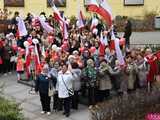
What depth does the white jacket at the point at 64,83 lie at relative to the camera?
53.3ft

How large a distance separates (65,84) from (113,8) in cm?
1989

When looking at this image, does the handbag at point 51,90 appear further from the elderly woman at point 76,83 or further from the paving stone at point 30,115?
the paving stone at point 30,115

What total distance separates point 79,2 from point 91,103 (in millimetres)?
18765

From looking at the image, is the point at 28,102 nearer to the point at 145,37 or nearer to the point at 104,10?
the point at 104,10

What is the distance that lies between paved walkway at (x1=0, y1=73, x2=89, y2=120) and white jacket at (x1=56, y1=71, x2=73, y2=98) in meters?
0.76

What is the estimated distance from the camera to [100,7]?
732 inches

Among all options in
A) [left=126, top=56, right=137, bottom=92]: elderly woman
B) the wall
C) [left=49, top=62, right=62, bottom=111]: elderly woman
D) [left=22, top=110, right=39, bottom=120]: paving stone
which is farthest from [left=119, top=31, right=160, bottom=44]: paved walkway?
[left=22, top=110, right=39, bottom=120]: paving stone

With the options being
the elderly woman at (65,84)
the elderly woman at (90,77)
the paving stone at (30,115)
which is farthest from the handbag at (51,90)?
the elderly woman at (90,77)

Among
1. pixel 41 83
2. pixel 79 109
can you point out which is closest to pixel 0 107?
pixel 41 83

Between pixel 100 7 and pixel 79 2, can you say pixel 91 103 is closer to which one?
pixel 100 7

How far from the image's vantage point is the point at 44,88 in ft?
54.2

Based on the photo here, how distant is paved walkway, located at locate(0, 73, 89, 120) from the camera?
54.6 feet

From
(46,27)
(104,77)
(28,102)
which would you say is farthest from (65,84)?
(46,27)

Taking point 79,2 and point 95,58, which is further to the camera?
point 79,2
